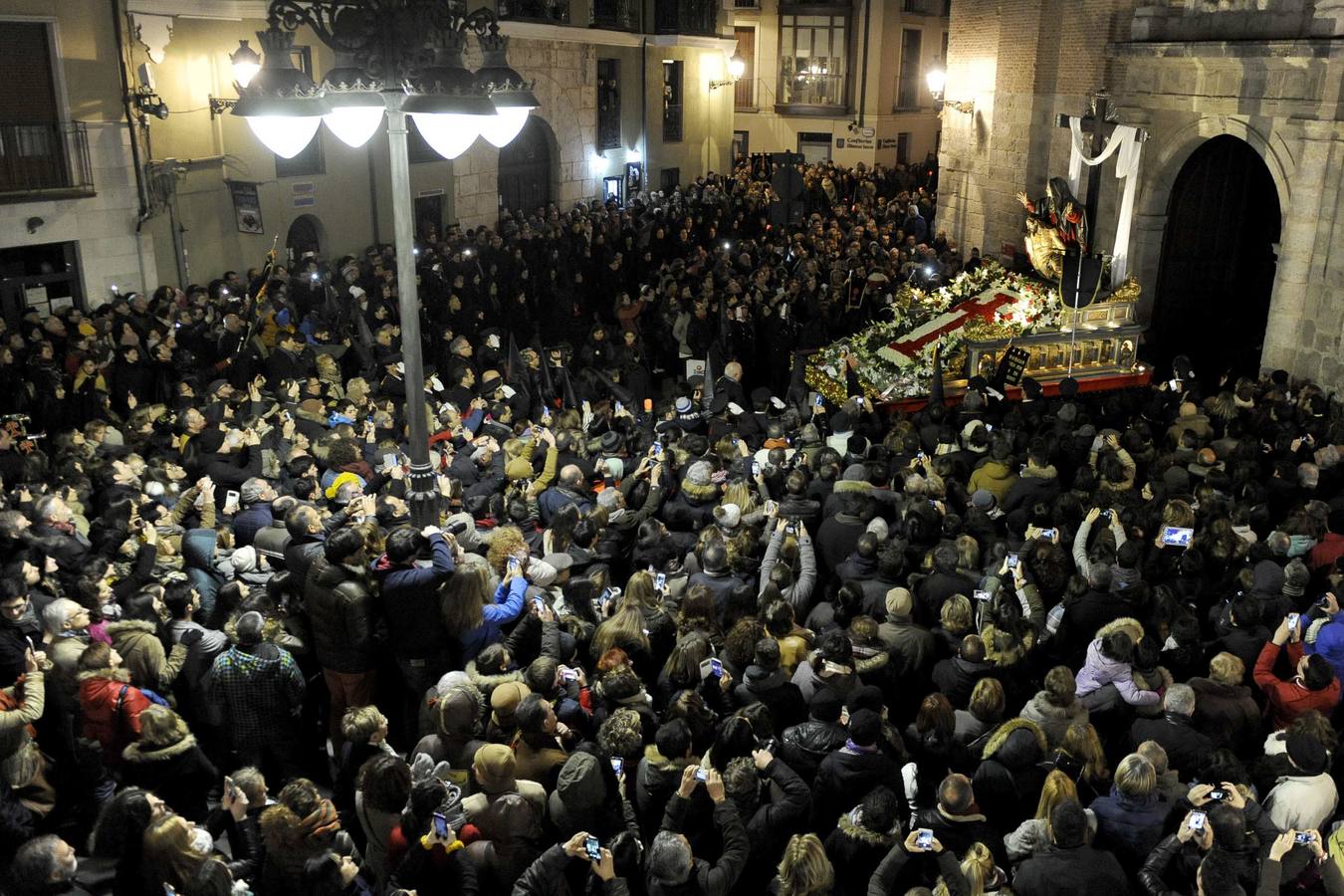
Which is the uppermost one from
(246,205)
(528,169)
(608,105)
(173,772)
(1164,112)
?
(608,105)

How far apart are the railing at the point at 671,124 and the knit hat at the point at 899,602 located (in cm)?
2461

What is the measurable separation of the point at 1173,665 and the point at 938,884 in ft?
8.12

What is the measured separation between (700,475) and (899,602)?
217cm

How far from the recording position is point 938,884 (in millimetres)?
4078

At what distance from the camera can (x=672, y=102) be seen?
29.2 meters

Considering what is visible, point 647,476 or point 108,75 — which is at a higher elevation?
point 108,75

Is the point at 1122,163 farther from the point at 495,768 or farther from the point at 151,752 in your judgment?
the point at 151,752

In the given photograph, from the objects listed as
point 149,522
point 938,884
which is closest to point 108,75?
point 149,522

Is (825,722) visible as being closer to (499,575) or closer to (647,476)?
(499,575)

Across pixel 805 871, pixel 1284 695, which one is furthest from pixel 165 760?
pixel 1284 695

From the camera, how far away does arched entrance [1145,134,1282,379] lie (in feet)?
49.2

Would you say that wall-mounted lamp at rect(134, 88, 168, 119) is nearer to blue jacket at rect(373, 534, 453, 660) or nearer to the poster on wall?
the poster on wall

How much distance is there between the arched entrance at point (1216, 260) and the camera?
49.2ft

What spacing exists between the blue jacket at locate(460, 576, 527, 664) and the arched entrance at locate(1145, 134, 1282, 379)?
11.8 m
